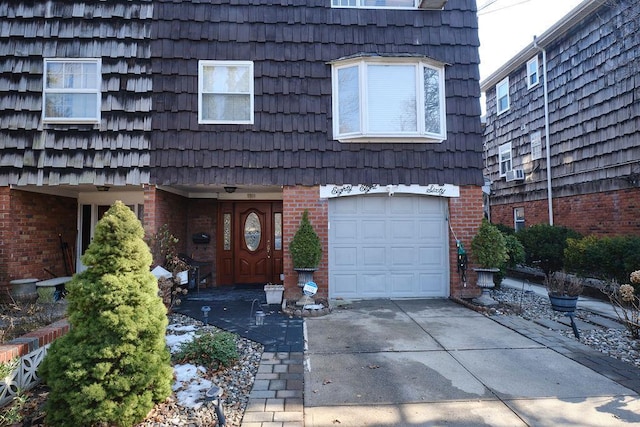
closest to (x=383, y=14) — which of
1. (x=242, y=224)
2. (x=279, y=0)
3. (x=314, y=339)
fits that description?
(x=279, y=0)

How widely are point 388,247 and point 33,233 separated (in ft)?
23.3

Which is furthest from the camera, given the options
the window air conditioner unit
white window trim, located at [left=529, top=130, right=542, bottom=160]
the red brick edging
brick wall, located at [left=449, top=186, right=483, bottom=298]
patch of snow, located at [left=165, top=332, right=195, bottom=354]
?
the window air conditioner unit

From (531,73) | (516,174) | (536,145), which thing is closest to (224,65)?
(536,145)

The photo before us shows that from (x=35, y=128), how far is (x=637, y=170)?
12807 mm

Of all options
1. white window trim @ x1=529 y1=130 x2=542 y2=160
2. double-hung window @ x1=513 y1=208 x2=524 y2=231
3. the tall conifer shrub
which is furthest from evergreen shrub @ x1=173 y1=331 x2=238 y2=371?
double-hung window @ x1=513 y1=208 x2=524 y2=231

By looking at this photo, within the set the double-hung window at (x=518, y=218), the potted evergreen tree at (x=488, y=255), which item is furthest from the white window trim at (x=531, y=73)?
the potted evergreen tree at (x=488, y=255)

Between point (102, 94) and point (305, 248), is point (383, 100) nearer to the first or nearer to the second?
point (305, 248)

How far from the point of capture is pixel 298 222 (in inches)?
279

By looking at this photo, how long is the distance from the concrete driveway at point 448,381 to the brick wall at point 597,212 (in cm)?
591

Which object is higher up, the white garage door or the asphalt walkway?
the white garage door

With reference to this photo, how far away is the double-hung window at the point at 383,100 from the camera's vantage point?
7031mm

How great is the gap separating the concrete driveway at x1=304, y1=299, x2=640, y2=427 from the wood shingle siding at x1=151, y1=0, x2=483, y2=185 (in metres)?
3.18

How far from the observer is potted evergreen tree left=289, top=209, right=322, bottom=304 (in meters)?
6.59

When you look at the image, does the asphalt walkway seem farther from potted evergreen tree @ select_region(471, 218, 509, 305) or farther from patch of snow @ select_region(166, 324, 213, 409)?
potted evergreen tree @ select_region(471, 218, 509, 305)
